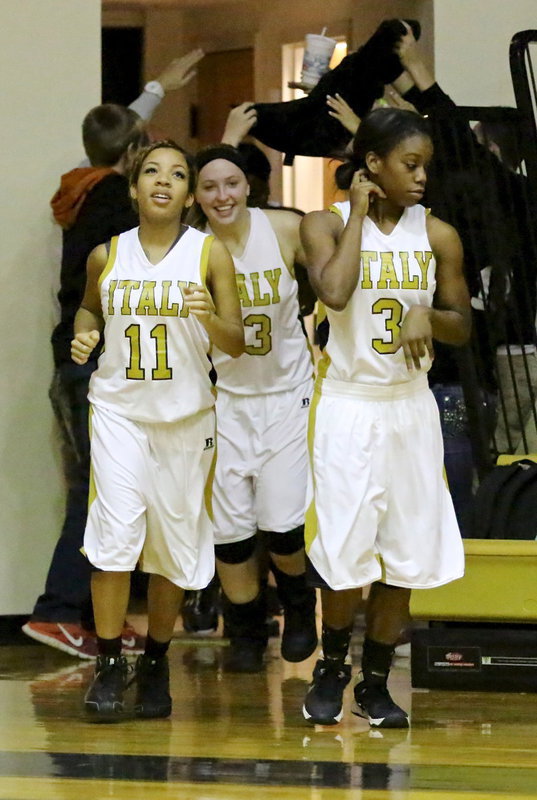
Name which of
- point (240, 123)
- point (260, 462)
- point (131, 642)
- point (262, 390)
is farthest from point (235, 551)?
point (240, 123)

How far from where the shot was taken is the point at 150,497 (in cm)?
355

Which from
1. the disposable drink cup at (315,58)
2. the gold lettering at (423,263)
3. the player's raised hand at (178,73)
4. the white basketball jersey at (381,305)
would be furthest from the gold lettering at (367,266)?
the player's raised hand at (178,73)

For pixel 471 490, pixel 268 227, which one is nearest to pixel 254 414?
pixel 268 227

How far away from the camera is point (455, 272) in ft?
11.5

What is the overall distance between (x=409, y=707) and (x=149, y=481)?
964 mm

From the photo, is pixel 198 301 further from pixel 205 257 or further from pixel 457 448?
pixel 457 448

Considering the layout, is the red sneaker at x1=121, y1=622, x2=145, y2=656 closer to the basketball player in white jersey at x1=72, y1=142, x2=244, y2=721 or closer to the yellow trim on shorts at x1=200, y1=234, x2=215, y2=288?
the basketball player in white jersey at x1=72, y1=142, x2=244, y2=721

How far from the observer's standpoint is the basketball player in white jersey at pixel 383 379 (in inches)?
133

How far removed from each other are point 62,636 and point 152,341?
5.01ft

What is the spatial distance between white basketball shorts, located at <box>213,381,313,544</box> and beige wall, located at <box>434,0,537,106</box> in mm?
1425

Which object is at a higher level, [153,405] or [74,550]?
[153,405]

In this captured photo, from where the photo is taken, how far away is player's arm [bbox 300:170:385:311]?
3342 mm

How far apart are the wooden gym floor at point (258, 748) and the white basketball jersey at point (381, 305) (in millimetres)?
876

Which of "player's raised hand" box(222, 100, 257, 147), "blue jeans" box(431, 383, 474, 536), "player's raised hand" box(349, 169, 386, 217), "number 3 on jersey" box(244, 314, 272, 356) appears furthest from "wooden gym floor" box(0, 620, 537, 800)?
"player's raised hand" box(222, 100, 257, 147)
